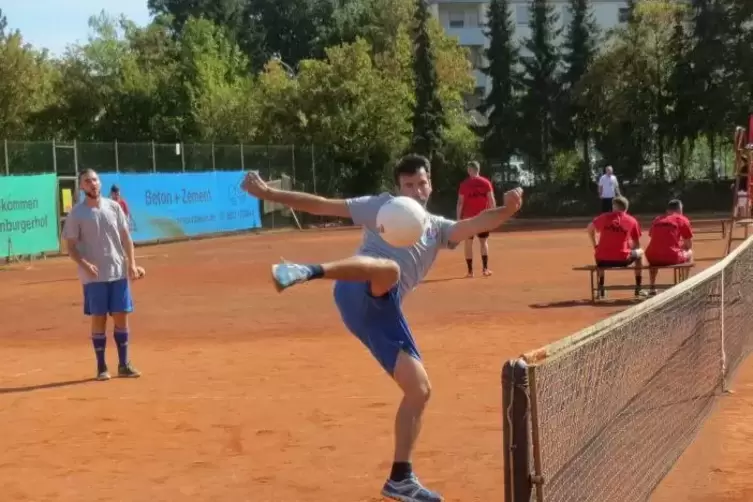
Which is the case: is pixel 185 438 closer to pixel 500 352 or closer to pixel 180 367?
pixel 180 367

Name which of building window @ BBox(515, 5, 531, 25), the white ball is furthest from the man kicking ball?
building window @ BBox(515, 5, 531, 25)

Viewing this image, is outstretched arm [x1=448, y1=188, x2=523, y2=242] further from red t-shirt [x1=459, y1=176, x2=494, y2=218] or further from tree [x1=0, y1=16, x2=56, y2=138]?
tree [x1=0, y1=16, x2=56, y2=138]

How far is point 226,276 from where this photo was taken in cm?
2197

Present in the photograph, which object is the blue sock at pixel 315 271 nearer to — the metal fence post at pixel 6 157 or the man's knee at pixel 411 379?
the man's knee at pixel 411 379

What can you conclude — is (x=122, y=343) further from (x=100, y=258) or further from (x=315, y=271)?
(x=315, y=271)

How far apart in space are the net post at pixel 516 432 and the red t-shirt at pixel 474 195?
1454 cm

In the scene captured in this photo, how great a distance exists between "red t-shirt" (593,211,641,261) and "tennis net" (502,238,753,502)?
5121mm

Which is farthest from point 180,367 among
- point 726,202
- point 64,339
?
point 726,202

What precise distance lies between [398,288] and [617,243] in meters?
9.48

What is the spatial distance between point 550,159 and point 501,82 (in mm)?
4895

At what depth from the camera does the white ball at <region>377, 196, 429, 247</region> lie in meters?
5.90

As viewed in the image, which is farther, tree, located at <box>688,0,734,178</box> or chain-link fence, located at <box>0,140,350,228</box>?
tree, located at <box>688,0,734,178</box>

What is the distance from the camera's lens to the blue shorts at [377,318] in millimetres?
6031

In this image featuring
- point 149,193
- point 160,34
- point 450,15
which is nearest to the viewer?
point 149,193
